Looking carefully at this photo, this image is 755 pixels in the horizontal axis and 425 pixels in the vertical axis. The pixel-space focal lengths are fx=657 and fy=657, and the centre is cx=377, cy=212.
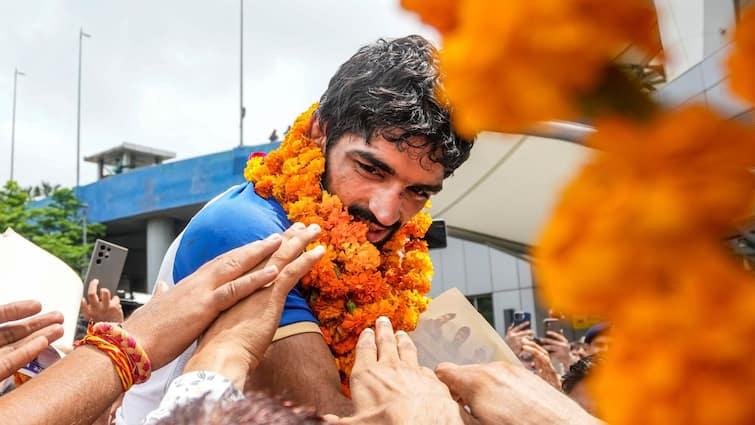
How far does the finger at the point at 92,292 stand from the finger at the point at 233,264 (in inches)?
104

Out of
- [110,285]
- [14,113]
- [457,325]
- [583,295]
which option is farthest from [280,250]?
[14,113]

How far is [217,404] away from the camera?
4.25 ft

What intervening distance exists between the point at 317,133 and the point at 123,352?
3.63 feet

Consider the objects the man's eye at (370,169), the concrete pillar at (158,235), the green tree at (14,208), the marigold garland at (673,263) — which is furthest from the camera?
the concrete pillar at (158,235)

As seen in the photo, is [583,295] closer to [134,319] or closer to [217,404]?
[217,404]

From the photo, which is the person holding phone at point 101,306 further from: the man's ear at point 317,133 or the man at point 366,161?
the man's ear at point 317,133

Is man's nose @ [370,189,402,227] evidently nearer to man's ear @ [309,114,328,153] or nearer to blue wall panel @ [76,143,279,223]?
man's ear @ [309,114,328,153]

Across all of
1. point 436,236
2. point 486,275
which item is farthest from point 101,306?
point 486,275

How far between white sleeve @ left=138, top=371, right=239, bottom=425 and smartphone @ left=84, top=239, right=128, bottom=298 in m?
2.97

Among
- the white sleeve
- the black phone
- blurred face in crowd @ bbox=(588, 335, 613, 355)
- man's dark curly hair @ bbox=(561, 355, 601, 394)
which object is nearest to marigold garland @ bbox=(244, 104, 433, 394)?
the white sleeve

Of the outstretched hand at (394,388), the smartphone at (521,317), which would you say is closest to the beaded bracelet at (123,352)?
the outstretched hand at (394,388)

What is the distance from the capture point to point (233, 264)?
62.4 inches

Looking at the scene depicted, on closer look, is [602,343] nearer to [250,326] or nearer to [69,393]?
[250,326]

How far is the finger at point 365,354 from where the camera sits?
1526 mm
